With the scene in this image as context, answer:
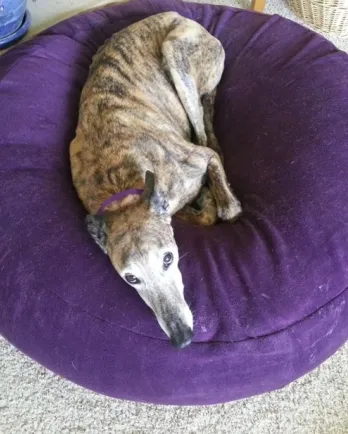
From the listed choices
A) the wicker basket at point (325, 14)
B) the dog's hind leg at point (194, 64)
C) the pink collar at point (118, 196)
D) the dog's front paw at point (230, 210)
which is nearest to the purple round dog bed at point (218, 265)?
the dog's front paw at point (230, 210)

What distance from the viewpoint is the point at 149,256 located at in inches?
60.9

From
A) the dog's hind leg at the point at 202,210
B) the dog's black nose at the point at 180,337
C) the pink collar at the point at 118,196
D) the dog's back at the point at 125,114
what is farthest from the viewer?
the dog's hind leg at the point at 202,210

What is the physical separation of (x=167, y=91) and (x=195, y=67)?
0.55ft

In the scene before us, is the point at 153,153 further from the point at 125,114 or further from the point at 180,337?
the point at 180,337

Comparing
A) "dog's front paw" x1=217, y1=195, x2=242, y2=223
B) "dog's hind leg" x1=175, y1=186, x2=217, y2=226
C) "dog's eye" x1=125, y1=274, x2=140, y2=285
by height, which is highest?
"dog's eye" x1=125, y1=274, x2=140, y2=285

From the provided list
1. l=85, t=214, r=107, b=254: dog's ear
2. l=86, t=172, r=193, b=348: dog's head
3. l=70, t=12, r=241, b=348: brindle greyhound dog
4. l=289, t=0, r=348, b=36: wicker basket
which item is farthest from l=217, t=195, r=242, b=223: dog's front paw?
l=289, t=0, r=348, b=36: wicker basket

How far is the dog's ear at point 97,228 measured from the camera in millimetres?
1618

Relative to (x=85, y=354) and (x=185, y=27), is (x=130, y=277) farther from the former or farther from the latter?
(x=185, y=27)

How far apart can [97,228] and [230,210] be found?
0.57m

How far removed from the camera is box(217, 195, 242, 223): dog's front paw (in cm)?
198

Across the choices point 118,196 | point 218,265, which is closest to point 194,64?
point 118,196

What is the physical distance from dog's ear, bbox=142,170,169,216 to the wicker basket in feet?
6.37

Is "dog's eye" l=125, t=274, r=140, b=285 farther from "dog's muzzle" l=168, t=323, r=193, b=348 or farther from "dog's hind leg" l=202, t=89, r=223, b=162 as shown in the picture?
"dog's hind leg" l=202, t=89, r=223, b=162

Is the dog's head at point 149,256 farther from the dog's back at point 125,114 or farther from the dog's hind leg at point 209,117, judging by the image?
the dog's hind leg at point 209,117
